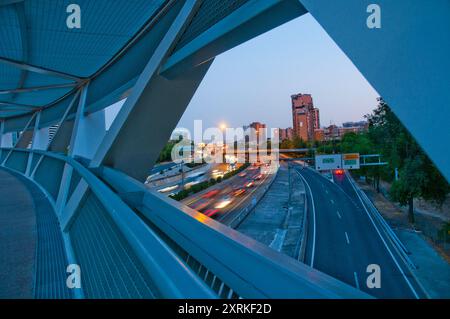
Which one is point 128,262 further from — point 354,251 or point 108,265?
point 354,251

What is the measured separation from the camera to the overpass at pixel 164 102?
3.16 ft

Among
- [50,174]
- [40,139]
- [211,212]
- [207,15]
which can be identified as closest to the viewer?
[207,15]

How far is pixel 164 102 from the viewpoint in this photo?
162 inches

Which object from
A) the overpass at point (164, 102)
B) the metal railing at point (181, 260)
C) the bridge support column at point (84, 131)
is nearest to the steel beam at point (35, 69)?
the overpass at point (164, 102)

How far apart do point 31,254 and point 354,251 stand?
12.7 m

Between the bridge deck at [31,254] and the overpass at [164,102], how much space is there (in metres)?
0.04

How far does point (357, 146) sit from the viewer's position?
107 ft

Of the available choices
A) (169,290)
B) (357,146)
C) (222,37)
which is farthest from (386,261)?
(357,146)

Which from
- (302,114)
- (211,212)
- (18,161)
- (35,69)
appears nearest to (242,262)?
(35,69)

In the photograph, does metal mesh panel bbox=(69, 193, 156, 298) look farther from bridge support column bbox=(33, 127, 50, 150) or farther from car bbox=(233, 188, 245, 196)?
car bbox=(233, 188, 245, 196)

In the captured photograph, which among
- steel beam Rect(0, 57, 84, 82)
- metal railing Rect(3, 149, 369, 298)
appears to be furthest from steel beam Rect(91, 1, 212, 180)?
steel beam Rect(0, 57, 84, 82)

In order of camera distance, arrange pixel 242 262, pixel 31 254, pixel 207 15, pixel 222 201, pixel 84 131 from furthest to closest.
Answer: pixel 222 201 → pixel 84 131 → pixel 31 254 → pixel 207 15 → pixel 242 262
